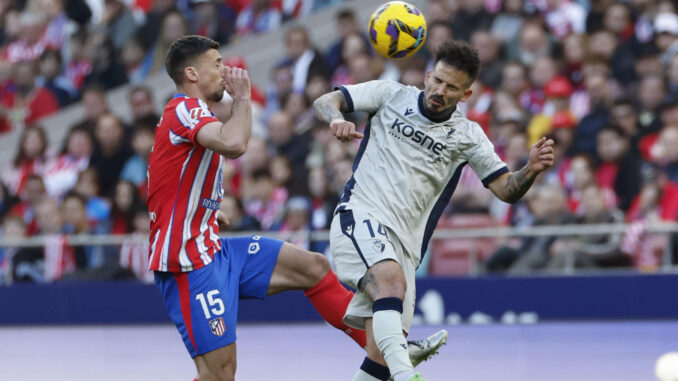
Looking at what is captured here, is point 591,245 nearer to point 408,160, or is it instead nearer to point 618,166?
point 618,166

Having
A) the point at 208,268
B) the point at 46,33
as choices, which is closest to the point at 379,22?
the point at 208,268

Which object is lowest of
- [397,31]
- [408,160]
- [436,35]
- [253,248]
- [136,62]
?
[253,248]

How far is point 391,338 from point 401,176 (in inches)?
39.5

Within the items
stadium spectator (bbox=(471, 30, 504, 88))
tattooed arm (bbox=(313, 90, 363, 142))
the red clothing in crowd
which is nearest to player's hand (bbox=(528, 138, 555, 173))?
tattooed arm (bbox=(313, 90, 363, 142))

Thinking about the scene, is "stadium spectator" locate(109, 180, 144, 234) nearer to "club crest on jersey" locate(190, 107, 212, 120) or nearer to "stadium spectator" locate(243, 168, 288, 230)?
"stadium spectator" locate(243, 168, 288, 230)

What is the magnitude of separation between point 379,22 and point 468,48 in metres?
1.03

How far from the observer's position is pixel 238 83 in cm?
628

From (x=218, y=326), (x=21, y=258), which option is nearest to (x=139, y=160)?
(x=21, y=258)

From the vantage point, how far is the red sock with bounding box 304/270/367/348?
699 cm

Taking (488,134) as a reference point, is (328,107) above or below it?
above

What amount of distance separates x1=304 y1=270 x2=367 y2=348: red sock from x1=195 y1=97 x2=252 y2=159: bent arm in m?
1.23

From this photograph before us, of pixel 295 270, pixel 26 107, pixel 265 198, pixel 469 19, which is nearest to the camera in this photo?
pixel 295 270

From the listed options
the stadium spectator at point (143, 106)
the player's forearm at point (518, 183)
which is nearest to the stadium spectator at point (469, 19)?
the stadium spectator at point (143, 106)

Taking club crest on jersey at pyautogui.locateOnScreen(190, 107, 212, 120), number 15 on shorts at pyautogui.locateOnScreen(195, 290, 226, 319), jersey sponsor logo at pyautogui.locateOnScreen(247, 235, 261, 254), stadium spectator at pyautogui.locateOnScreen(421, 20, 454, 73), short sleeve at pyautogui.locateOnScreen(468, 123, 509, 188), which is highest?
stadium spectator at pyautogui.locateOnScreen(421, 20, 454, 73)
